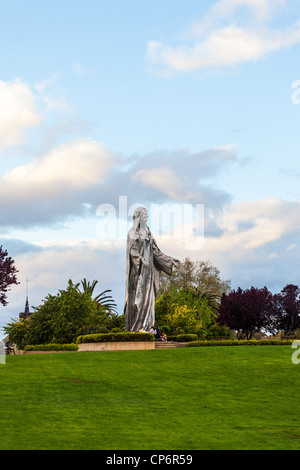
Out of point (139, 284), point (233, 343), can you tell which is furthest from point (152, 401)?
point (139, 284)

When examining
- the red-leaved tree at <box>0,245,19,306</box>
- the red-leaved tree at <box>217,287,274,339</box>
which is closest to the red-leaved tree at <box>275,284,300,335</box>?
the red-leaved tree at <box>217,287,274,339</box>

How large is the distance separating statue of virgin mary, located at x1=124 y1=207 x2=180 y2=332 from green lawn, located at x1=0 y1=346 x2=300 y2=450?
26.3ft

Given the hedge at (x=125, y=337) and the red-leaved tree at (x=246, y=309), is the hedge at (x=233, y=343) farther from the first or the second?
the red-leaved tree at (x=246, y=309)

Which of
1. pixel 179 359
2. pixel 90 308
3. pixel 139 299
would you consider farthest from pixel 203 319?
pixel 179 359

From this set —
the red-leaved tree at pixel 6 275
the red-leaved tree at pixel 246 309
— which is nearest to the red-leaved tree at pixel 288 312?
the red-leaved tree at pixel 246 309

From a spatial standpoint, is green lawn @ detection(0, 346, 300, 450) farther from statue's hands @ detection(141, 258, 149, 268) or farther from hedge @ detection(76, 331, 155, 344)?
statue's hands @ detection(141, 258, 149, 268)

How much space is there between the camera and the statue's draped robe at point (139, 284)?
105 feet

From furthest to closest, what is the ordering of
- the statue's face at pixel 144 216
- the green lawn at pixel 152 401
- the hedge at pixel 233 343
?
1. the statue's face at pixel 144 216
2. the hedge at pixel 233 343
3. the green lawn at pixel 152 401

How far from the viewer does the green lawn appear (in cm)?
1233

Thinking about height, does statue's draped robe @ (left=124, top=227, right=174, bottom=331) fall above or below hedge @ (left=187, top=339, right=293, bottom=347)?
above

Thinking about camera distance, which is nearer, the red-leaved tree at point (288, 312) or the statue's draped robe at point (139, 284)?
the statue's draped robe at point (139, 284)

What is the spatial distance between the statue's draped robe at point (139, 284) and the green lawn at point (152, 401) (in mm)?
7987

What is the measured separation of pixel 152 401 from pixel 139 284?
1617 cm

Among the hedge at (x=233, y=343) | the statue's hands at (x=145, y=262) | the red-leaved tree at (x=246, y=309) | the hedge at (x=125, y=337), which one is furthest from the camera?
the red-leaved tree at (x=246, y=309)
